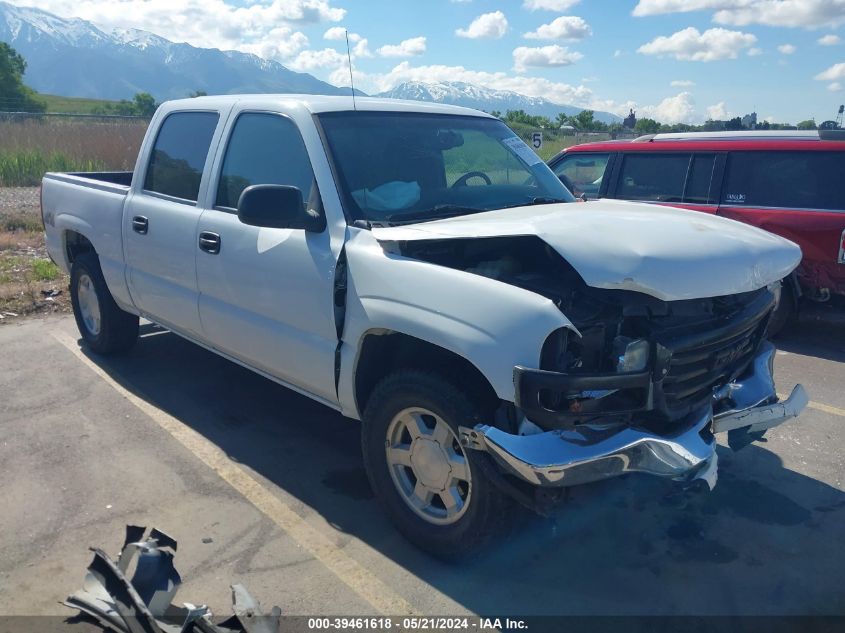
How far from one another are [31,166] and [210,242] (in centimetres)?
1591

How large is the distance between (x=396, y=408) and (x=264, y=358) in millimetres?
1119

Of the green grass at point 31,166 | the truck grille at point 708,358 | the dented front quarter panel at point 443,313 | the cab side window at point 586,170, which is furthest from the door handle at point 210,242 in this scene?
the green grass at point 31,166

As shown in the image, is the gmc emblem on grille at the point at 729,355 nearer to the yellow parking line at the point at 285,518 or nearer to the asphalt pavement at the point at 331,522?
the asphalt pavement at the point at 331,522

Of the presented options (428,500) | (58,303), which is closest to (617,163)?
(428,500)

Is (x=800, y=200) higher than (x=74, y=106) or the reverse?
higher

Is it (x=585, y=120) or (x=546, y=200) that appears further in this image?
(x=585, y=120)

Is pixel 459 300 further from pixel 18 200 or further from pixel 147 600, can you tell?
pixel 18 200

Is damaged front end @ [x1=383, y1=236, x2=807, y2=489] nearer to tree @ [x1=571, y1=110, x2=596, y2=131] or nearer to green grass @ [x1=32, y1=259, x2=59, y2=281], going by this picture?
green grass @ [x1=32, y1=259, x2=59, y2=281]

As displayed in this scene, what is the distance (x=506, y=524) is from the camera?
3.18 m

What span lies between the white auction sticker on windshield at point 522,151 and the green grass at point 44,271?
633 cm

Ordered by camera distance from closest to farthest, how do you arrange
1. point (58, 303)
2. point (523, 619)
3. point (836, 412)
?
Result: point (523, 619) → point (836, 412) → point (58, 303)

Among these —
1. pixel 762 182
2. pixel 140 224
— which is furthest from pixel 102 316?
pixel 762 182

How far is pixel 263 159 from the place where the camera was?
4207mm

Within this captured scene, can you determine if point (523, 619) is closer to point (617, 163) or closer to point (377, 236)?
point (377, 236)
